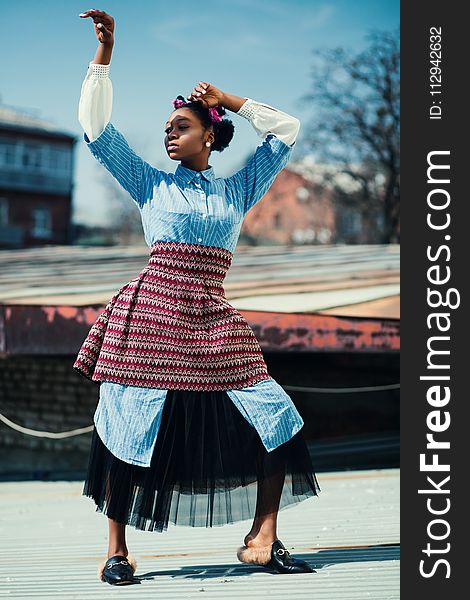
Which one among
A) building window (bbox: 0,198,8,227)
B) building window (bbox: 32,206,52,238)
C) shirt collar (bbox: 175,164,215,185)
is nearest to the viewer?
shirt collar (bbox: 175,164,215,185)

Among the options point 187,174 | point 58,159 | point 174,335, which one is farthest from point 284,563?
point 58,159

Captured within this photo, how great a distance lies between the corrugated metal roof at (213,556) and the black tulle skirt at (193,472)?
0.68 ft

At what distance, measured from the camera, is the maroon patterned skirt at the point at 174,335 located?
3266 millimetres

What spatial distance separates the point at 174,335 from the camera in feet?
10.8

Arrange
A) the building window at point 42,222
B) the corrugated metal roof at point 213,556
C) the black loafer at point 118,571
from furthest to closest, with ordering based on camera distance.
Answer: the building window at point 42,222, the black loafer at point 118,571, the corrugated metal roof at point 213,556

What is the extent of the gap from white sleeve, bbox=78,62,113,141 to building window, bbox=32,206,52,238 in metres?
51.3

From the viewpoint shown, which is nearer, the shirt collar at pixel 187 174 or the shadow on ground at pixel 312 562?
the shadow on ground at pixel 312 562

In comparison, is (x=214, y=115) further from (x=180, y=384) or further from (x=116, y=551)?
(x=116, y=551)

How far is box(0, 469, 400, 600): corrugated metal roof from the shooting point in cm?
303

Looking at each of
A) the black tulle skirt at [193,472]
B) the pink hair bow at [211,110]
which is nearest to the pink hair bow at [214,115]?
the pink hair bow at [211,110]

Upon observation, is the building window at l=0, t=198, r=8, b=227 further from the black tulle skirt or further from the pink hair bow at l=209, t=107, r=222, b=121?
the black tulle skirt

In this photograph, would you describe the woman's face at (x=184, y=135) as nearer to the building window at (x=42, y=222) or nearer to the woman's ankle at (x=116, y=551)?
the woman's ankle at (x=116, y=551)

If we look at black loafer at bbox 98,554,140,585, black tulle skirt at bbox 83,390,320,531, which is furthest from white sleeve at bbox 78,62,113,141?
black loafer at bbox 98,554,140,585

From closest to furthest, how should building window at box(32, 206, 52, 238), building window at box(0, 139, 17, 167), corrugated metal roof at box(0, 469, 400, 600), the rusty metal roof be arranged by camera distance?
corrugated metal roof at box(0, 469, 400, 600) < the rusty metal roof < building window at box(32, 206, 52, 238) < building window at box(0, 139, 17, 167)
